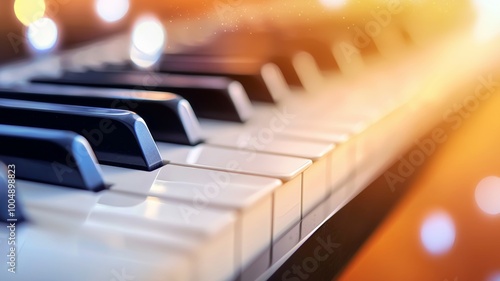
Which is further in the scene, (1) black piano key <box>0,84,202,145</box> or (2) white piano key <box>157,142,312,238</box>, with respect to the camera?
(1) black piano key <box>0,84,202,145</box>

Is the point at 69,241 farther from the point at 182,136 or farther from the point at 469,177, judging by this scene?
the point at 469,177

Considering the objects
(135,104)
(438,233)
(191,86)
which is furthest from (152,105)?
(438,233)

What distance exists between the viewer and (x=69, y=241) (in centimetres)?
31

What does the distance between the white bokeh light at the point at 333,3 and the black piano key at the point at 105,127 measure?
0.58 metres

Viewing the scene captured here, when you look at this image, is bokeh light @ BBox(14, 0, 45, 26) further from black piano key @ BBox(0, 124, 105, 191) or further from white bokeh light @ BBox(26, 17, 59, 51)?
black piano key @ BBox(0, 124, 105, 191)

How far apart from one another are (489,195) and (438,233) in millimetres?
141

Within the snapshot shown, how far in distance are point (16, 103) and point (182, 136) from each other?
15 centimetres

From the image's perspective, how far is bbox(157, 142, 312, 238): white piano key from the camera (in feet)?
1.38

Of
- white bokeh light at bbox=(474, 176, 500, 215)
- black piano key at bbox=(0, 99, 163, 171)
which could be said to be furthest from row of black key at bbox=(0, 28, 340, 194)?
white bokeh light at bbox=(474, 176, 500, 215)

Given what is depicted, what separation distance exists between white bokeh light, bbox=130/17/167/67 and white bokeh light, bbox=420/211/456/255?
1.51ft

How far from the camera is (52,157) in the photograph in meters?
0.40

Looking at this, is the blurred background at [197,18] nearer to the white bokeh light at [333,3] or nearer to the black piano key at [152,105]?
the white bokeh light at [333,3]

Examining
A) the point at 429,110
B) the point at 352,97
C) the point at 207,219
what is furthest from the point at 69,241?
the point at 429,110

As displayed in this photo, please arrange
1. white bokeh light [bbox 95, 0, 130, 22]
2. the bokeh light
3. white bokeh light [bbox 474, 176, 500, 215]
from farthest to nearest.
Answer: white bokeh light [bbox 474, 176, 500, 215], white bokeh light [bbox 95, 0, 130, 22], the bokeh light
